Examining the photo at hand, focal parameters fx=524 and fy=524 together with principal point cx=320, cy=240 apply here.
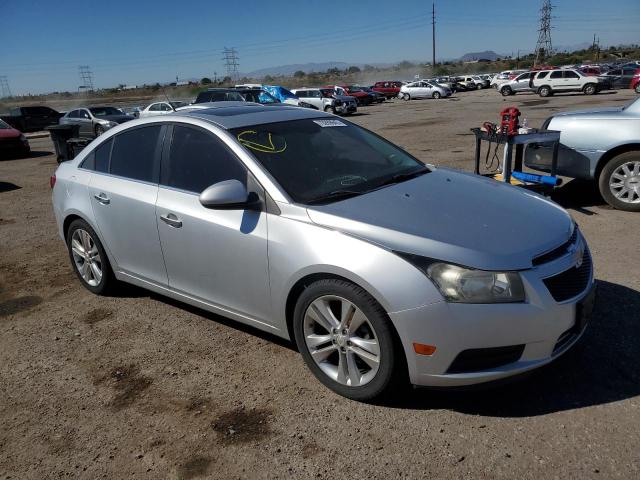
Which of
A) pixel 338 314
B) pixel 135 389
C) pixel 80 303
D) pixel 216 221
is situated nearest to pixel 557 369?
pixel 338 314

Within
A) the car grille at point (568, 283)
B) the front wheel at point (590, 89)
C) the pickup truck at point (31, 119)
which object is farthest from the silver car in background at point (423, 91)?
the car grille at point (568, 283)

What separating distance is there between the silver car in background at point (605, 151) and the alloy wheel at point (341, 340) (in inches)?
189

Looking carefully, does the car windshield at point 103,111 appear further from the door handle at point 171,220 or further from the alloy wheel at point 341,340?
the alloy wheel at point 341,340

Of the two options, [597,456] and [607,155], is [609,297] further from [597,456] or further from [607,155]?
[607,155]

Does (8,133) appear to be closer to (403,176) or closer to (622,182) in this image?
(403,176)

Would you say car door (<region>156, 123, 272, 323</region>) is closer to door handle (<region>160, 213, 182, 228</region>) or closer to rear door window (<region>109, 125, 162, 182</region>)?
door handle (<region>160, 213, 182, 228</region>)

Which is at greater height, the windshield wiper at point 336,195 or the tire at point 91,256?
the windshield wiper at point 336,195

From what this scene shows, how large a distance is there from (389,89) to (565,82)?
1642 centimetres

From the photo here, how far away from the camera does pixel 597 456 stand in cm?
248

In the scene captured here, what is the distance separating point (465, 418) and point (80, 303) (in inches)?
138

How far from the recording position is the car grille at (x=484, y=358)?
262cm

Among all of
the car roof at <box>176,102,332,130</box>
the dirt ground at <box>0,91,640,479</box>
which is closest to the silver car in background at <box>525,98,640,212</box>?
the dirt ground at <box>0,91,640,479</box>

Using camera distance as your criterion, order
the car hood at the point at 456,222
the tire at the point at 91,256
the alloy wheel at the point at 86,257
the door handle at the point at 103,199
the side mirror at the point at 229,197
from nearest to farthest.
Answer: the car hood at the point at 456,222, the side mirror at the point at 229,197, the door handle at the point at 103,199, the tire at the point at 91,256, the alloy wheel at the point at 86,257

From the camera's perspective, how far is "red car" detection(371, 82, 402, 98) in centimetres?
4631
